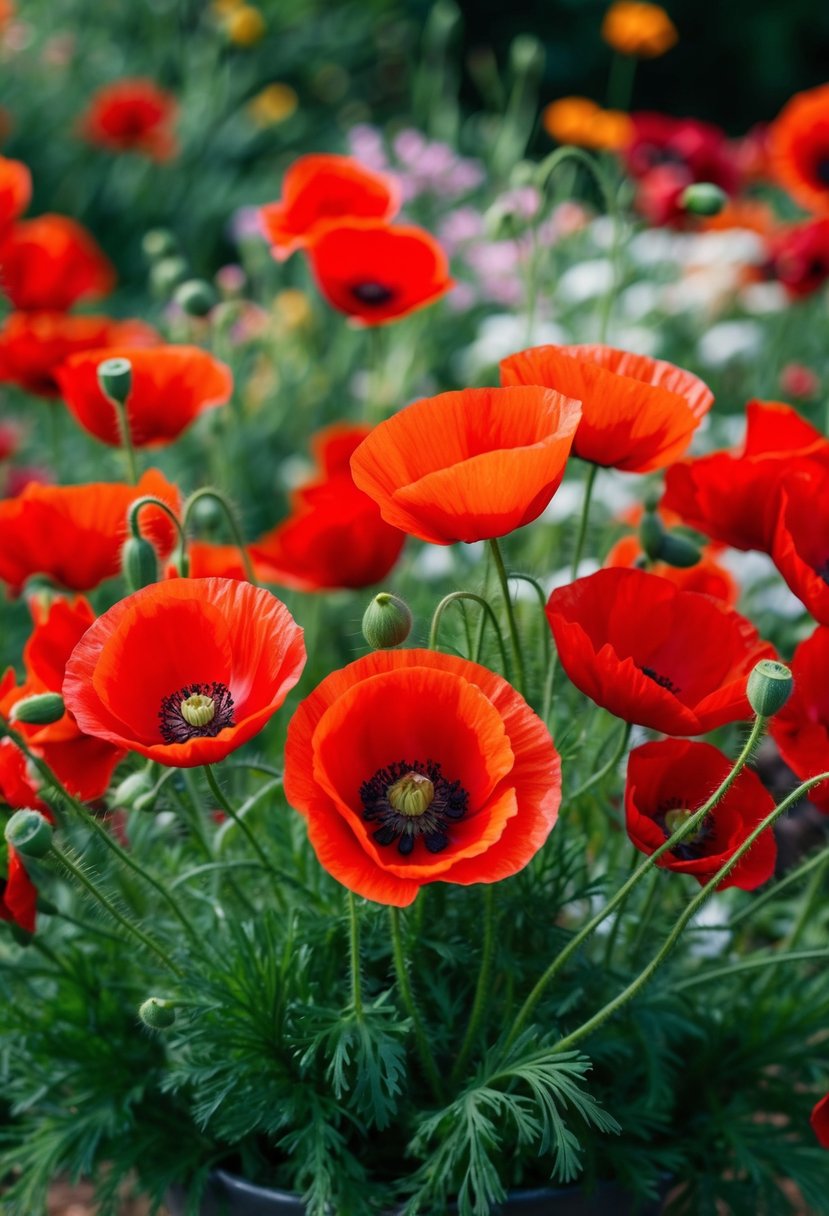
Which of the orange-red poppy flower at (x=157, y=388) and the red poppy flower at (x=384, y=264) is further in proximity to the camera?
the red poppy flower at (x=384, y=264)

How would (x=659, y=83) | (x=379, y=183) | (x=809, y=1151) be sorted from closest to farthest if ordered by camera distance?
1. (x=809, y=1151)
2. (x=379, y=183)
3. (x=659, y=83)

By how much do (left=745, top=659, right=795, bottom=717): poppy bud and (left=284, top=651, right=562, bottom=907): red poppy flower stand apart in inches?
6.2

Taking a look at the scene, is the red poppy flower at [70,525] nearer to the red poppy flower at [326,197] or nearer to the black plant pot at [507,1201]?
the red poppy flower at [326,197]

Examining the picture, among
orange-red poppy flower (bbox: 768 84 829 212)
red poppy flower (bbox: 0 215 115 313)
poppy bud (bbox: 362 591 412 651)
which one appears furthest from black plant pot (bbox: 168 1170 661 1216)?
orange-red poppy flower (bbox: 768 84 829 212)

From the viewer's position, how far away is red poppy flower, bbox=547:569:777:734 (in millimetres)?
1111

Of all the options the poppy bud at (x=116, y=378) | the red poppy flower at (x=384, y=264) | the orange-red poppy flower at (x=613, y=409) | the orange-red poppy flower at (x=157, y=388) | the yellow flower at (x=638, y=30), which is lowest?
the yellow flower at (x=638, y=30)

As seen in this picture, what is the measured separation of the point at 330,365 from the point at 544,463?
2535mm

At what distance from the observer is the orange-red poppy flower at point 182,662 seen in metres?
1.06

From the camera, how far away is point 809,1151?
1.46m

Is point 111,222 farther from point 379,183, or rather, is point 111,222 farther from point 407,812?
point 407,812

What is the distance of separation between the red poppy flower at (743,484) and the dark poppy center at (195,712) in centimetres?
51

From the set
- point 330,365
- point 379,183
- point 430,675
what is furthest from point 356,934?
point 330,365

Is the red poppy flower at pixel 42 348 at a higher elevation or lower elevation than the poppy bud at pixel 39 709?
lower

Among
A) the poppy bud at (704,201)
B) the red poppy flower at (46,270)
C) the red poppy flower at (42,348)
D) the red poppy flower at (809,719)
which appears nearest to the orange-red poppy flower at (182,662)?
the red poppy flower at (809,719)
